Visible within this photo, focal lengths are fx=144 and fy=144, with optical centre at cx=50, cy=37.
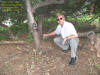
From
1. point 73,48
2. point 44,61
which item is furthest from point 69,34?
point 44,61

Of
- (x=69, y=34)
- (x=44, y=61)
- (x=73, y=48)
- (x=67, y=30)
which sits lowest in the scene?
(x=44, y=61)

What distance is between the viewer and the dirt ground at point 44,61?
3594mm

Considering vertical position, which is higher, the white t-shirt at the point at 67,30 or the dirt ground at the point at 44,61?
the white t-shirt at the point at 67,30

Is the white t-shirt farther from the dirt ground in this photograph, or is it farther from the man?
the dirt ground

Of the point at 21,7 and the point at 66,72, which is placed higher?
the point at 21,7

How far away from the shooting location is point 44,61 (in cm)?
396

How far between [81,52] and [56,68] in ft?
3.45

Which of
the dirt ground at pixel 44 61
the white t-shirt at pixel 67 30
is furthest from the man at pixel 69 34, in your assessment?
the dirt ground at pixel 44 61

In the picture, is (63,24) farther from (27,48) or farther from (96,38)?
(27,48)

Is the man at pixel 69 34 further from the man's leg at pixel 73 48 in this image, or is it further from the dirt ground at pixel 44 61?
the dirt ground at pixel 44 61

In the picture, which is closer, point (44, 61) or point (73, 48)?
point (73, 48)

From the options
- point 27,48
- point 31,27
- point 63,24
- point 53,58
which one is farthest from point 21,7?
point 53,58

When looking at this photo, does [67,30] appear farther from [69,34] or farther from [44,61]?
[44,61]

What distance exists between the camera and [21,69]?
3658mm
